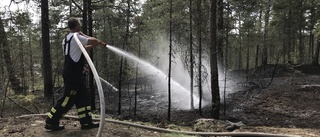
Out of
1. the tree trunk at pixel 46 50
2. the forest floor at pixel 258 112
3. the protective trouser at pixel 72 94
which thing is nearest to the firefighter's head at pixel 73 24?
the protective trouser at pixel 72 94

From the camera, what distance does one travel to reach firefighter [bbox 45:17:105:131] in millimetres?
4660

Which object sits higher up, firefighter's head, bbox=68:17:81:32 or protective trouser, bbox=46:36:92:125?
firefighter's head, bbox=68:17:81:32

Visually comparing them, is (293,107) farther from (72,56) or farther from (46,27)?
(46,27)

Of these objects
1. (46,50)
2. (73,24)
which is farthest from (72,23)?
(46,50)

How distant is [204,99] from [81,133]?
572 inches

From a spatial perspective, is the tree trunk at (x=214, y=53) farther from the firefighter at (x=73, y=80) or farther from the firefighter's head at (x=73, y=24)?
the firefighter's head at (x=73, y=24)

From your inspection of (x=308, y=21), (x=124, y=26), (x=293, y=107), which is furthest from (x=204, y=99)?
(x=308, y=21)

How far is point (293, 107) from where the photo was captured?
14180mm

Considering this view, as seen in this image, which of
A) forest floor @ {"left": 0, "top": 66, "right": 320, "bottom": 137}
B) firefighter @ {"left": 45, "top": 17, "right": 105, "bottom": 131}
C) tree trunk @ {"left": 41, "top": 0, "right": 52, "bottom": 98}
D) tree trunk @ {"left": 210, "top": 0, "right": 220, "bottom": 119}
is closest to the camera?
firefighter @ {"left": 45, "top": 17, "right": 105, "bottom": 131}

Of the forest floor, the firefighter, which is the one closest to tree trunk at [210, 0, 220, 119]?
the forest floor

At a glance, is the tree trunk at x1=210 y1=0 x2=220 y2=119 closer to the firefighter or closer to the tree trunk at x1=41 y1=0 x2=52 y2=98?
the firefighter

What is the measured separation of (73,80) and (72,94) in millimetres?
251

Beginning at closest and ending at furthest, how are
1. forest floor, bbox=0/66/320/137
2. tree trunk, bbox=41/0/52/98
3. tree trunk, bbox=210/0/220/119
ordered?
forest floor, bbox=0/66/320/137 < tree trunk, bbox=210/0/220/119 < tree trunk, bbox=41/0/52/98

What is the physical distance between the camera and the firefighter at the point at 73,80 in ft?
15.3
